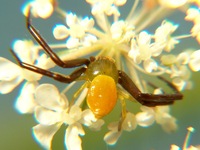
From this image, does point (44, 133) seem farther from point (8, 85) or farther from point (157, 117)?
point (157, 117)

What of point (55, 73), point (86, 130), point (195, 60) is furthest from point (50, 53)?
point (86, 130)

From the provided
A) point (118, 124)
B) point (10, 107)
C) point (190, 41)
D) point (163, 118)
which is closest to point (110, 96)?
point (118, 124)

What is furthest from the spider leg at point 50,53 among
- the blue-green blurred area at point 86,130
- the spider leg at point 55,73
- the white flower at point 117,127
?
the blue-green blurred area at point 86,130

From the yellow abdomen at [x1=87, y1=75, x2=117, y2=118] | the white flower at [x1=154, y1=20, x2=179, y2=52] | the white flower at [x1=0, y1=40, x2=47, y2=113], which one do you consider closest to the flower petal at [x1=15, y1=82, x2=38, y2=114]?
the white flower at [x1=0, y1=40, x2=47, y2=113]

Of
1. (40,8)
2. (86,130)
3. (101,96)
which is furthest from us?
(86,130)

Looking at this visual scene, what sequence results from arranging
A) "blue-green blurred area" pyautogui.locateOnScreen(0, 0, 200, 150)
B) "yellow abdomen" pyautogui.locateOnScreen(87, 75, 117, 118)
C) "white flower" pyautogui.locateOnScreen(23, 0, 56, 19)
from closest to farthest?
1. "yellow abdomen" pyautogui.locateOnScreen(87, 75, 117, 118)
2. "white flower" pyautogui.locateOnScreen(23, 0, 56, 19)
3. "blue-green blurred area" pyautogui.locateOnScreen(0, 0, 200, 150)

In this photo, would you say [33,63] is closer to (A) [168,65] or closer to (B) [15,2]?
(A) [168,65]

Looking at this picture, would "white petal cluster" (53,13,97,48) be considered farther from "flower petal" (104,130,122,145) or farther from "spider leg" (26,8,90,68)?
"flower petal" (104,130,122,145)

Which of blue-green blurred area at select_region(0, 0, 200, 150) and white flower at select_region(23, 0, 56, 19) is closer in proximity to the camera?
white flower at select_region(23, 0, 56, 19)
